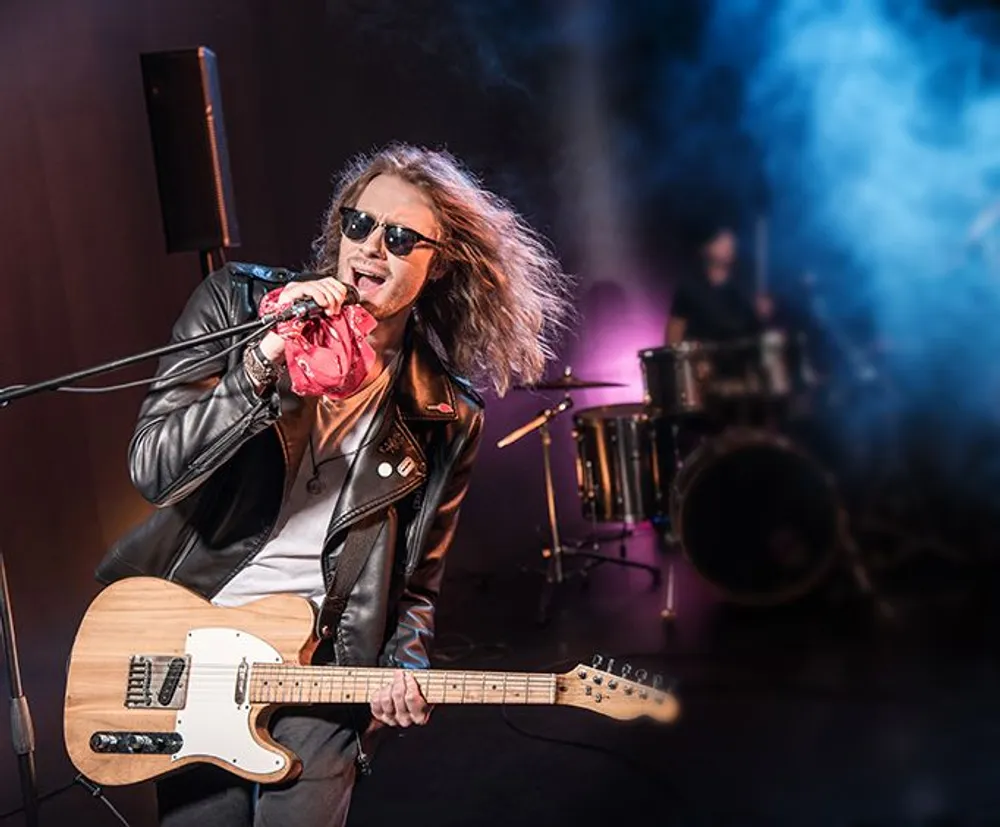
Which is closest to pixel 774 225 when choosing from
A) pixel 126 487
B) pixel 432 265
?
pixel 432 265

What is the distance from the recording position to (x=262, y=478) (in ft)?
7.04

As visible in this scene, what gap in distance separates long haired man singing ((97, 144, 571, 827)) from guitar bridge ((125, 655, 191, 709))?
152mm

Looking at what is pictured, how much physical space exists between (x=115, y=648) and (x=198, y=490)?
36 centimetres

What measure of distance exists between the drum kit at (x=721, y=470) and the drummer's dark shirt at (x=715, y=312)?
0.20 feet

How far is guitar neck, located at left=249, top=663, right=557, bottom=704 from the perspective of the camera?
6.68 ft

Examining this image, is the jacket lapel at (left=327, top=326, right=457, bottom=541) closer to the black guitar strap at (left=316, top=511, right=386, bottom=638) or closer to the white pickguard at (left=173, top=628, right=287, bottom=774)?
the black guitar strap at (left=316, top=511, right=386, bottom=638)

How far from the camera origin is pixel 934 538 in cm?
302

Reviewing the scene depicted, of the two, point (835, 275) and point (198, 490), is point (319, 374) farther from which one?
point (835, 275)

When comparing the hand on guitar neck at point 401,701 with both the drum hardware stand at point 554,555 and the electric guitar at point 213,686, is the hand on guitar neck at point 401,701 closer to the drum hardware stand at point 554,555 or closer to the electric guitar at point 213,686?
the electric guitar at point 213,686

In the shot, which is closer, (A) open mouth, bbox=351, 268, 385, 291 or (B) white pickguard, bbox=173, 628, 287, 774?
(B) white pickguard, bbox=173, 628, 287, 774

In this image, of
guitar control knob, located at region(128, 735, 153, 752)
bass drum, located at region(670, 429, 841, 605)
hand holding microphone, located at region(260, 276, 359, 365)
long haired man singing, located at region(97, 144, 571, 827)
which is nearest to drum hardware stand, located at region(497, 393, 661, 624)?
bass drum, located at region(670, 429, 841, 605)

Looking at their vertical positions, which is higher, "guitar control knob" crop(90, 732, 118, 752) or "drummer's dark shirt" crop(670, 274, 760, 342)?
"drummer's dark shirt" crop(670, 274, 760, 342)

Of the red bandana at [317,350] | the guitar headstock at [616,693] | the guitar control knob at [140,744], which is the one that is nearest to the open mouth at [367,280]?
the red bandana at [317,350]

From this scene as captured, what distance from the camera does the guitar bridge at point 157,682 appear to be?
2.06 meters
